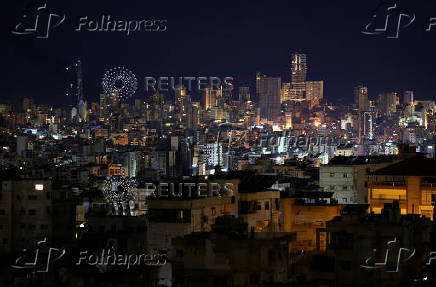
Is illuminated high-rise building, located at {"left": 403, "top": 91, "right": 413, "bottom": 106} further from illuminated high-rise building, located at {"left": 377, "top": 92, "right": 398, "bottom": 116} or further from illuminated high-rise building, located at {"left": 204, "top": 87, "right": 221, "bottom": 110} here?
illuminated high-rise building, located at {"left": 204, "top": 87, "right": 221, "bottom": 110}

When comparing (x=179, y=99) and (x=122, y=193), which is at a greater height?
(x=179, y=99)

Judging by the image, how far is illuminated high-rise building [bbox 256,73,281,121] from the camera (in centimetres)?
12850

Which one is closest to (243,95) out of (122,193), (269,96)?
(269,96)

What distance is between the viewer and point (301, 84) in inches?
5664

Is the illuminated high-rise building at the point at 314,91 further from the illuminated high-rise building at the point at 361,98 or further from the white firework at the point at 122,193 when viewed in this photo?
the white firework at the point at 122,193

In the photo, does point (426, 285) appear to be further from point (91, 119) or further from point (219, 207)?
point (91, 119)

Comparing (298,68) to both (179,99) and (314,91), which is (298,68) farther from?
(179,99)

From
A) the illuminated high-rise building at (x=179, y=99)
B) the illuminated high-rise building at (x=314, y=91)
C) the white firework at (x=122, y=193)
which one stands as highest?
the illuminated high-rise building at (x=314, y=91)

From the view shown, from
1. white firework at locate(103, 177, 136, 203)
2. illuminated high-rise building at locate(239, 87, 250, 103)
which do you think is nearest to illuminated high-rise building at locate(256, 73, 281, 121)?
illuminated high-rise building at locate(239, 87, 250, 103)

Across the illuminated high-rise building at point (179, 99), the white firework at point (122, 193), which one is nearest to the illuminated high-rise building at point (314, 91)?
the illuminated high-rise building at point (179, 99)

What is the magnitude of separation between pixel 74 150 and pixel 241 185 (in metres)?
51.9

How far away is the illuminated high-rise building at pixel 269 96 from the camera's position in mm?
128500

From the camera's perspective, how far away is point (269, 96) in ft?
433

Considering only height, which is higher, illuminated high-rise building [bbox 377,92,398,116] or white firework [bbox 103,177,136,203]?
illuminated high-rise building [bbox 377,92,398,116]
